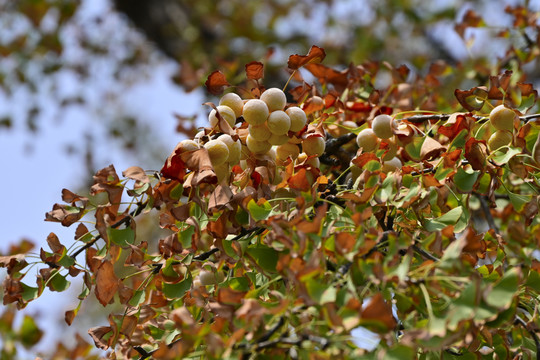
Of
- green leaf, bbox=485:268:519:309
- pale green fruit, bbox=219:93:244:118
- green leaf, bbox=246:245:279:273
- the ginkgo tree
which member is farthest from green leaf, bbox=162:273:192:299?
green leaf, bbox=485:268:519:309

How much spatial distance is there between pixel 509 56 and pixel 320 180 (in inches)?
31.5

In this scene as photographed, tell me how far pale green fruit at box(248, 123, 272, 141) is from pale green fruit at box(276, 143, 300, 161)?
5 cm

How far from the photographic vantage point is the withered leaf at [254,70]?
64cm

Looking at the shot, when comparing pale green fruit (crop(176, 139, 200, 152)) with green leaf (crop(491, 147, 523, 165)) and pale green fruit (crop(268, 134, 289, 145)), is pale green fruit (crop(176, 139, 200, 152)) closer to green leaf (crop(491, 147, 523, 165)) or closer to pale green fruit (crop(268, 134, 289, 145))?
pale green fruit (crop(268, 134, 289, 145))

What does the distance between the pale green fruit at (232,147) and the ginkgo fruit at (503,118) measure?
294 mm

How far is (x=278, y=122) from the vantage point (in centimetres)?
60

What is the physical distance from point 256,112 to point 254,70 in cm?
8

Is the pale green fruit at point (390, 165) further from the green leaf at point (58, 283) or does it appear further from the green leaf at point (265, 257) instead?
the green leaf at point (58, 283)

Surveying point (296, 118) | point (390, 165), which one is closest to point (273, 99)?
point (296, 118)

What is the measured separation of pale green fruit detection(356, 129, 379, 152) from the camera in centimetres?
65

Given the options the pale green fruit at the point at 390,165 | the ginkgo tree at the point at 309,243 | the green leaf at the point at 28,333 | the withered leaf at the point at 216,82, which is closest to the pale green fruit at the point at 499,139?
the ginkgo tree at the point at 309,243

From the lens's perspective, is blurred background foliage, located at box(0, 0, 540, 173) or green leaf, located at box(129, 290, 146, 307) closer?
green leaf, located at box(129, 290, 146, 307)

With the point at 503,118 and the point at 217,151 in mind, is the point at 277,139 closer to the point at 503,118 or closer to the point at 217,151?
the point at 217,151

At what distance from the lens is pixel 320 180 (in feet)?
1.85
